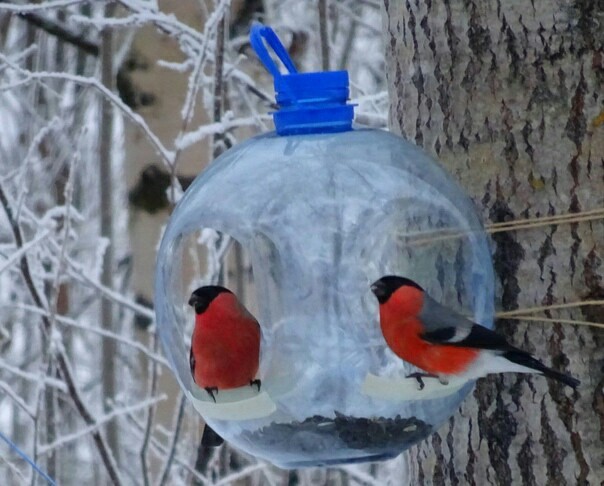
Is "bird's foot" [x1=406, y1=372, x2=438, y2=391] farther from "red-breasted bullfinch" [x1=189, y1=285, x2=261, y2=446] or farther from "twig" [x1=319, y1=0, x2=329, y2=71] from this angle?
"twig" [x1=319, y1=0, x2=329, y2=71]

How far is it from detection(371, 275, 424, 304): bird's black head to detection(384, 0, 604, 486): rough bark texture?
0.97 feet

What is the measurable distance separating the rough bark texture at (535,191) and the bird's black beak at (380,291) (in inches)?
12.0

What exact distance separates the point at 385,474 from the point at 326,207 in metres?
3.60

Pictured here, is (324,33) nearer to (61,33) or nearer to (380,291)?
(61,33)

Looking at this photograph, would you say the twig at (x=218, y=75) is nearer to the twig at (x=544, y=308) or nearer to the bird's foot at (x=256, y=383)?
the twig at (x=544, y=308)

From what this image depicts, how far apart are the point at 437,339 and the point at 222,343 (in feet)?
0.79

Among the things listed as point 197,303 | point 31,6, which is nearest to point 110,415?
point 31,6

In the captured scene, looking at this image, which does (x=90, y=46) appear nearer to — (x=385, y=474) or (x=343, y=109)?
(x=385, y=474)

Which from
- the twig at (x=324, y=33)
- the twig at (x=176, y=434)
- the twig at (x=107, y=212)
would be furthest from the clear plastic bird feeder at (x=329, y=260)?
the twig at (x=107, y=212)

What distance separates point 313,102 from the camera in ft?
4.22

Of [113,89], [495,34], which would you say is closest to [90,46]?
[113,89]

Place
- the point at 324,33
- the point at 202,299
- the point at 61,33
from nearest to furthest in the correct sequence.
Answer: the point at 202,299 → the point at 324,33 → the point at 61,33

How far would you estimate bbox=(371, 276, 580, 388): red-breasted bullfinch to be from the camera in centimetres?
120

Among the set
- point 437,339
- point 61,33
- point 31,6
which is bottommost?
point 437,339
